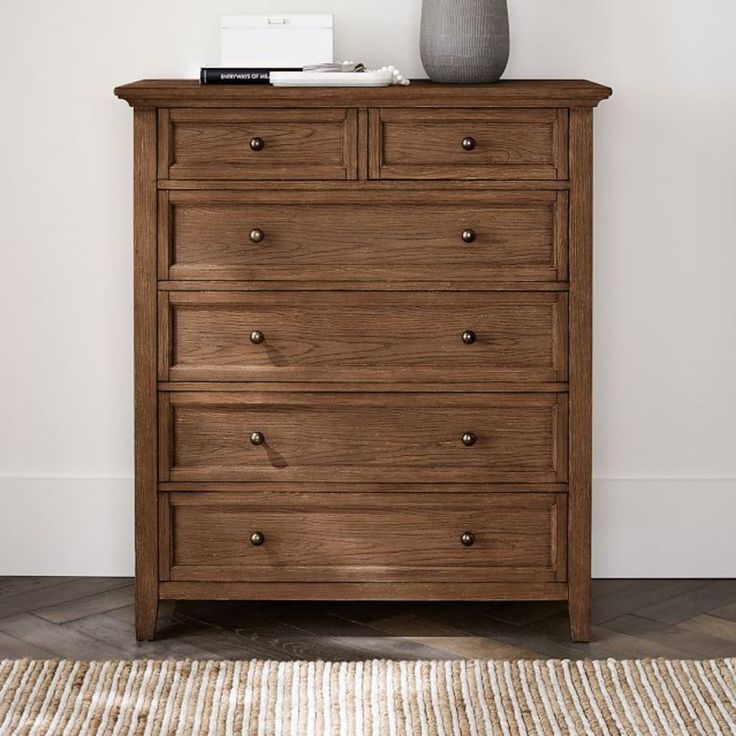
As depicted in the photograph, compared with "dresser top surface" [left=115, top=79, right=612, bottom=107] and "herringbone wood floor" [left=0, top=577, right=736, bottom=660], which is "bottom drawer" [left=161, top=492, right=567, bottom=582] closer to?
"herringbone wood floor" [left=0, top=577, right=736, bottom=660]

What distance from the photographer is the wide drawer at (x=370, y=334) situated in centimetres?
253

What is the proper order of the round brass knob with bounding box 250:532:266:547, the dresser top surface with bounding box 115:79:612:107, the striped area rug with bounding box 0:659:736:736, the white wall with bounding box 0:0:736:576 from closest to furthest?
the striped area rug with bounding box 0:659:736:736, the dresser top surface with bounding box 115:79:612:107, the round brass knob with bounding box 250:532:266:547, the white wall with bounding box 0:0:736:576

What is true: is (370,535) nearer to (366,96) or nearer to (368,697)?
(368,697)

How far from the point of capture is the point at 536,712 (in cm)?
223

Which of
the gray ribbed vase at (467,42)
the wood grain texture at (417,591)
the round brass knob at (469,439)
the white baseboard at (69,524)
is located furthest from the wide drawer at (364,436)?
the gray ribbed vase at (467,42)

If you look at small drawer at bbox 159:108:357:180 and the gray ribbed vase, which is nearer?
small drawer at bbox 159:108:357:180

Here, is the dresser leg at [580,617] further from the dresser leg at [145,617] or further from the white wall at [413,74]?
the dresser leg at [145,617]

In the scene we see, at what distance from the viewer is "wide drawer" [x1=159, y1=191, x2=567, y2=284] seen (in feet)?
8.23

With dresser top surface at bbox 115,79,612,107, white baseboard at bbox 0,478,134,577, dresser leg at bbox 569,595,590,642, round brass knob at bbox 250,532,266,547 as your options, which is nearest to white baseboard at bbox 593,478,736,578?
dresser leg at bbox 569,595,590,642

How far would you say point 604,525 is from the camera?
3068 mm

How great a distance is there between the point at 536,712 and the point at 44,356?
1537 mm

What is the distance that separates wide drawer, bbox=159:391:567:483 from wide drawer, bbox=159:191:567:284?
10.0 inches

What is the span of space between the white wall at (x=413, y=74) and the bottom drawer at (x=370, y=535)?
0.53 metres

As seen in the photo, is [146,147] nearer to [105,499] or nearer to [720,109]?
[105,499]
